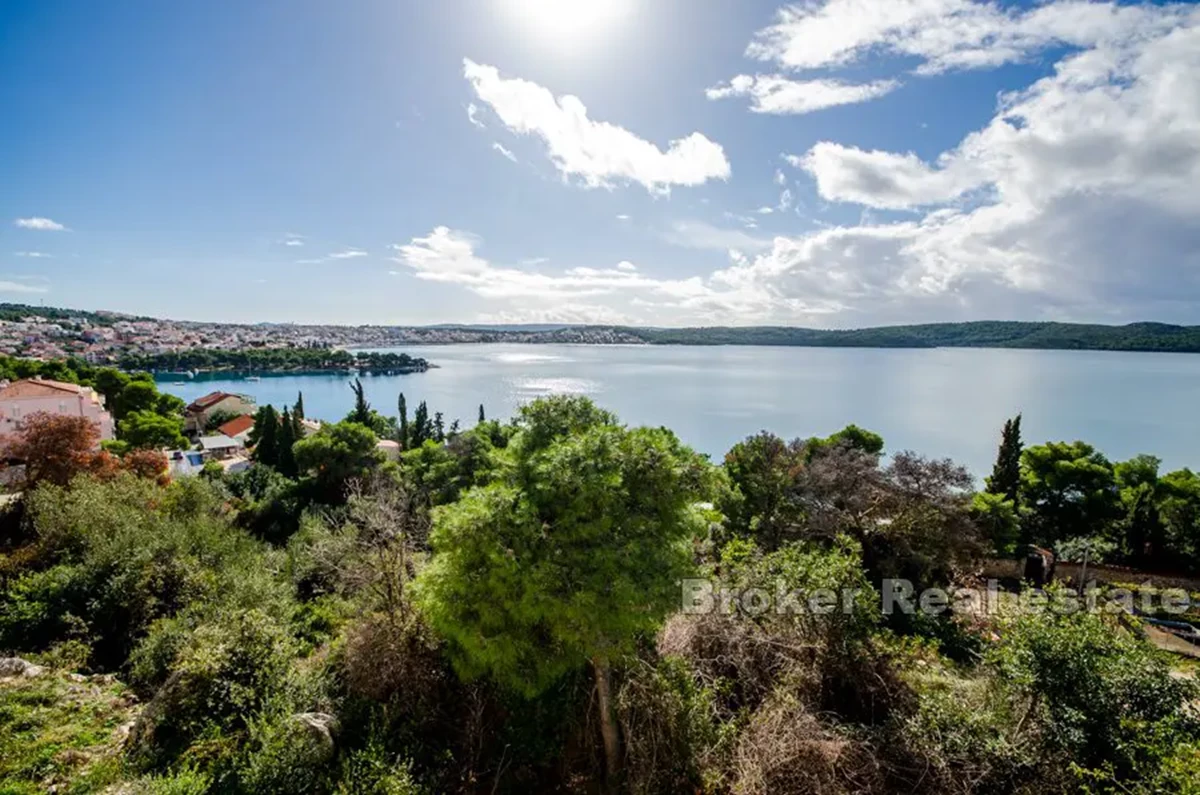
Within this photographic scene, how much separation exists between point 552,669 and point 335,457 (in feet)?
59.3

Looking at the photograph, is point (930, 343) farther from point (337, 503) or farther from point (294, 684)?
point (294, 684)

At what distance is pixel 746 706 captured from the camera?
19.6ft

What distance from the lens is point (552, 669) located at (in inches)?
193

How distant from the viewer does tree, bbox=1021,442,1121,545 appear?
61.9ft

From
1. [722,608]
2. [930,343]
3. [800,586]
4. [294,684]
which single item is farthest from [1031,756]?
[930,343]

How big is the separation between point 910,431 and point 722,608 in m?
48.3

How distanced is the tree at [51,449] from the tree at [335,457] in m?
8.33

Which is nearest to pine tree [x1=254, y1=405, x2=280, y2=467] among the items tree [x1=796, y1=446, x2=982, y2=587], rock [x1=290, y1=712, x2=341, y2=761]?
rock [x1=290, y1=712, x2=341, y2=761]

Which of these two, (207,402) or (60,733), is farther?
(207,402)

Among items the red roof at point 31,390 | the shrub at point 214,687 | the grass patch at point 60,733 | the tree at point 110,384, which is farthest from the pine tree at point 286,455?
the shrub at point 214,687

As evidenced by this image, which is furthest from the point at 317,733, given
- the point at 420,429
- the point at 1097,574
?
the point at 420,429

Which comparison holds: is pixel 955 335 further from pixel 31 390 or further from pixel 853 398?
pixel 31 390

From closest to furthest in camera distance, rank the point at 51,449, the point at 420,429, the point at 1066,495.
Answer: the point at 51,449, the point at 1066,495, the point at 420,429

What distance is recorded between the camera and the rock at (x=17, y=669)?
5859 mm
